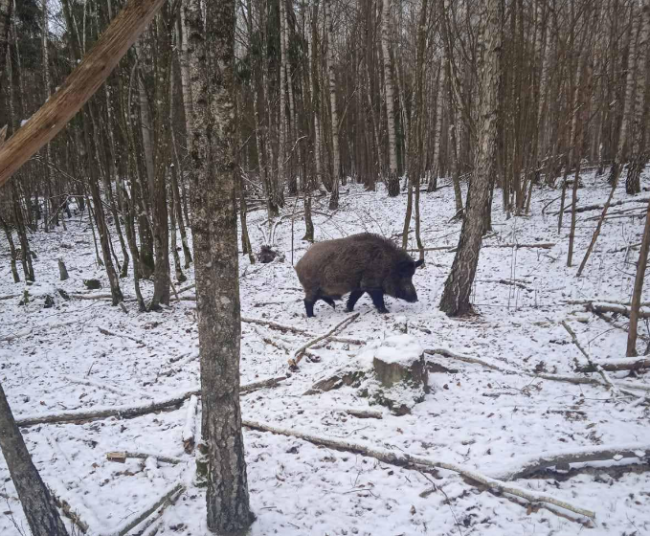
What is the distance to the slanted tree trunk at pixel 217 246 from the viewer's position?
240cm

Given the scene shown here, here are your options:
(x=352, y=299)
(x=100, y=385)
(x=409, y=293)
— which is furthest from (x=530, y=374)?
(x=100, y=385)

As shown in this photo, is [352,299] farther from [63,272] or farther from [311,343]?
[63,272]

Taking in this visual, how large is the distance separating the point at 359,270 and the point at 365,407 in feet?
11.8

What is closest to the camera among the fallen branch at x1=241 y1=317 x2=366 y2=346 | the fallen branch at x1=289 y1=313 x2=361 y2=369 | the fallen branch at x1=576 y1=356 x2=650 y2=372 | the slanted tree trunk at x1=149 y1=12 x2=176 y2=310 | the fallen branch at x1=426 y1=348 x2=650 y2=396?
the fallen branch at x1=426 y1=348 x2=650 y2=396

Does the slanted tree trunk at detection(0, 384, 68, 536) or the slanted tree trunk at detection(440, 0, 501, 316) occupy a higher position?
the slanted tree trunk at detection(440, 0, 501, 316)

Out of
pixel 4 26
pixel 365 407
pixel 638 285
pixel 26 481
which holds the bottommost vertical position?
pixel 365 407

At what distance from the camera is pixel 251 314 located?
8414mm

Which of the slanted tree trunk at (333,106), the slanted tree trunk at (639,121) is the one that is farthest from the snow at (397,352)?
the slanted tree trunk at (333,106)

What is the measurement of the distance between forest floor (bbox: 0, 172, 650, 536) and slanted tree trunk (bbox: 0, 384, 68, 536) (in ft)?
1.85

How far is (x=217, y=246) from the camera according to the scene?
2590mm

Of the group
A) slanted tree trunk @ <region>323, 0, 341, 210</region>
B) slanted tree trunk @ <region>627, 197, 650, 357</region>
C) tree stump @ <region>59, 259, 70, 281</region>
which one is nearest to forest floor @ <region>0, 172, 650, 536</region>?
slanted tree trunk @ <region>627, 197, 650, 357</region>

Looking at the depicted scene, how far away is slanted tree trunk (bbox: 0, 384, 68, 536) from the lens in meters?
2.52

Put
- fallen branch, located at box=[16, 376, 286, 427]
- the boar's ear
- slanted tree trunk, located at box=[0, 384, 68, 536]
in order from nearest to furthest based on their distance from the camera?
1. slanted tree trunk, located at box=[0, 384, 68, 536]
2. fallen branch, located at box=[16, 376, 286, 427]
3. the boar's ear

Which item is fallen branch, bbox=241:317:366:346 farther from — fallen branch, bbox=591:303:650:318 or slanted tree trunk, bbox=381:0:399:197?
slanted tree trunk, bbox=381:0:399:197
